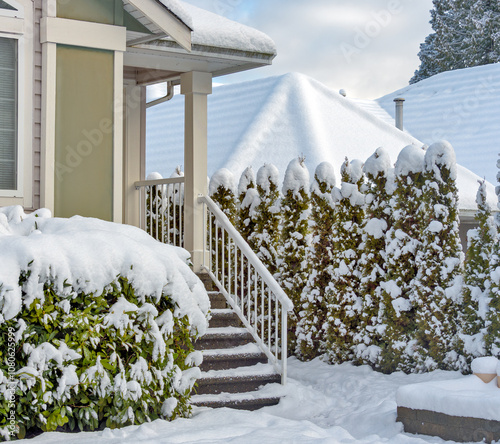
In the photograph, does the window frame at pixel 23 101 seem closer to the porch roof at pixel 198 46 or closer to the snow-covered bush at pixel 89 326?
the snow-covered bush at pixel 89 326

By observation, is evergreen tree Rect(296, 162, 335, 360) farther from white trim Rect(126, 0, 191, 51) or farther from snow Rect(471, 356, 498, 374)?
snow Rect(471, 356, 498, 374)

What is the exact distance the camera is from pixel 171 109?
1622 centimetres

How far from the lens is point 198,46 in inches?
291

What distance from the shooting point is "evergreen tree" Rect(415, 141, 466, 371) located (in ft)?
22.4

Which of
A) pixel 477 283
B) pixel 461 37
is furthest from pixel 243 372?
pixel 461 37

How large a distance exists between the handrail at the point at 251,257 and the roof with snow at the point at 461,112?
1016 centimetres

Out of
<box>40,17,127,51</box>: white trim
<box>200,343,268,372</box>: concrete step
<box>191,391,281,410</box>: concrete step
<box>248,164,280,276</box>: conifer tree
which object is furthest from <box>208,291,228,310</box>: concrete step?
<box>40,17,127,51</box>: white trim

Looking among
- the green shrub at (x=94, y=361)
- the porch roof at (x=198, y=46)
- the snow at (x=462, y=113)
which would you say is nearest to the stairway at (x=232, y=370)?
the green shrub at (x=94, y=361)

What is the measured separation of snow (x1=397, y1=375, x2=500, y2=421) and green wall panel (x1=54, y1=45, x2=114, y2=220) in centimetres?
302

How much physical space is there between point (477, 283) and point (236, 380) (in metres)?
2.40

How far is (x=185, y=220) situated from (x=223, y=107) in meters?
6.92

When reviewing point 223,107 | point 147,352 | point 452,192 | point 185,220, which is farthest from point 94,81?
point 223,107

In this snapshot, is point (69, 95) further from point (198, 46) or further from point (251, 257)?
point (251, 257)

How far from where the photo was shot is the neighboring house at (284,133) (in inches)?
484
